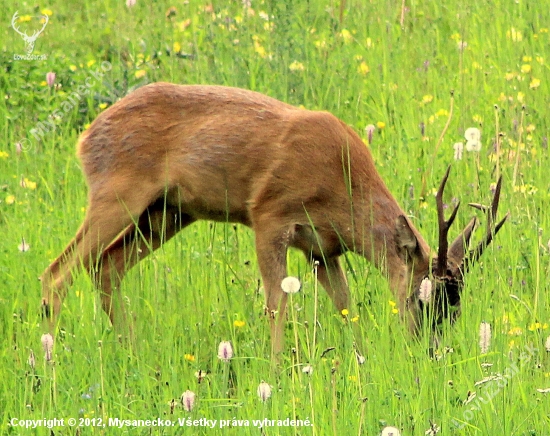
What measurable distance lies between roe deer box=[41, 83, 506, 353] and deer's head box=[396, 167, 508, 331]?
0.58 ft

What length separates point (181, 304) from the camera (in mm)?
5602

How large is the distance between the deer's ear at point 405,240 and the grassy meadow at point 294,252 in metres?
0.27

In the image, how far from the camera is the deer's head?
508cm

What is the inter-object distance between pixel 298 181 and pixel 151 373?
1.39 meters

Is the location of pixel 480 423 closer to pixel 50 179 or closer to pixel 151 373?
pixel 151 373

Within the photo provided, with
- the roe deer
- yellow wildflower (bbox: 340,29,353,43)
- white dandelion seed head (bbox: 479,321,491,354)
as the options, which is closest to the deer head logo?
yellow wildflower (bbox: 340,29,353,43)

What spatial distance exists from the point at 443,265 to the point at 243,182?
4.11ft

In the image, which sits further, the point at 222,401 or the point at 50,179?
the point at 50,179

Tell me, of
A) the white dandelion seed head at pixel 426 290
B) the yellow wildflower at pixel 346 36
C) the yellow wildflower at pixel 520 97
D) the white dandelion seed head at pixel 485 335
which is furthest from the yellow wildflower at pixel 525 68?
the white dandelion seed head at pixel 485 335

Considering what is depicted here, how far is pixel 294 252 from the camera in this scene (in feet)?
21.6

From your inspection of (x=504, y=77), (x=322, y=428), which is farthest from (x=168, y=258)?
(x=504, y=77)

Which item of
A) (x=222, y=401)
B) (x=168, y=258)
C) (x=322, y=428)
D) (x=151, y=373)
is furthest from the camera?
(x=168, y=258)

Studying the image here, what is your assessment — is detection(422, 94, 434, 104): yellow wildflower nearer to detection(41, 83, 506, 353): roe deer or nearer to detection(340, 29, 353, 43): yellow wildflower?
detection(340, 29, 353, 43): yellow wildflower

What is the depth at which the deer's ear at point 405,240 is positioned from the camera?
5383 mm
